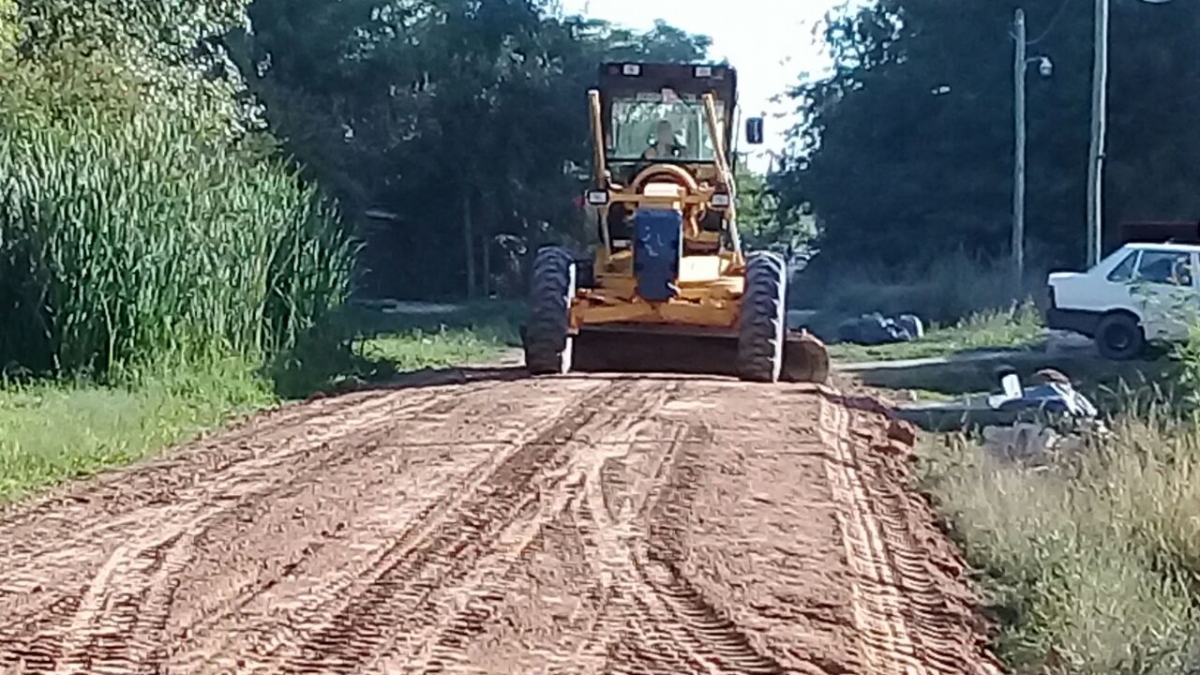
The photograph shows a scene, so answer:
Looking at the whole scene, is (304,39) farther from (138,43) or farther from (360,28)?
(138,43)

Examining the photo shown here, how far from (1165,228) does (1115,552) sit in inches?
983

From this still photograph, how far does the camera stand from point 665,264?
19.4 metres

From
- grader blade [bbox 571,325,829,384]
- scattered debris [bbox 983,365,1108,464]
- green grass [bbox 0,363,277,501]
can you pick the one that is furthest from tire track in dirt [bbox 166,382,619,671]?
grader blade [bbox 571,325,829,384]

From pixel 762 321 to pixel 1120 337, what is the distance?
10600 millimetres

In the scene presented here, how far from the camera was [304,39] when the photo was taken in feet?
136

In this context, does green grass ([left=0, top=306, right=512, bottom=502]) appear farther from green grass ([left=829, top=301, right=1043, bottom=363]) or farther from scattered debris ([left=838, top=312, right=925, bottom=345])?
scattered debris ([left=838, top=312, right=925, bottom=345])

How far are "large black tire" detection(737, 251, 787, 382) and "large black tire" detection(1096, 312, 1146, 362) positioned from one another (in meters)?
9.81

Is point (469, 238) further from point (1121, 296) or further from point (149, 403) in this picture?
point (149, 403)

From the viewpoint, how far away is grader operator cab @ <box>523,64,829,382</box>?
63.7 ft

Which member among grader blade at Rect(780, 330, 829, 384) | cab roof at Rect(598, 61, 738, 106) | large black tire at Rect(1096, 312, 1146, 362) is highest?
cab roof at Rect(598, 61, 738, 106)

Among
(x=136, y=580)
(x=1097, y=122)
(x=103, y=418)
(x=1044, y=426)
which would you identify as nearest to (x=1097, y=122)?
(x=1097, y=122)

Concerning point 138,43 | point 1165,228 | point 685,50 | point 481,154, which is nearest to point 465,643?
point 138,43

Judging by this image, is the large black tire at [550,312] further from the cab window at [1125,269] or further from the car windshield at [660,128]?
the cab window at [1125,269]

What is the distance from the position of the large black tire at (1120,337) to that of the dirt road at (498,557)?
13.3m
